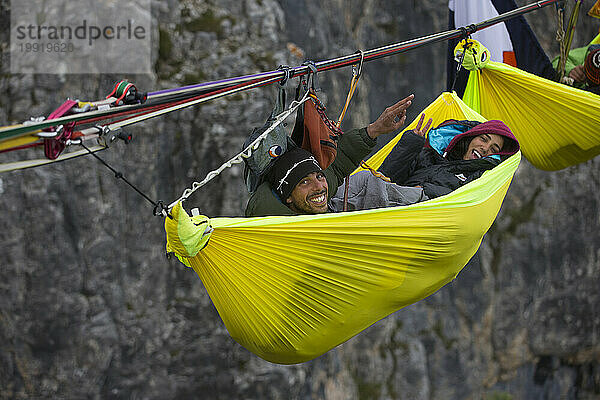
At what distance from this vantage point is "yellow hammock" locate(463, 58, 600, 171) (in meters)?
2.41

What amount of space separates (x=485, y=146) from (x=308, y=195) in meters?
0.74

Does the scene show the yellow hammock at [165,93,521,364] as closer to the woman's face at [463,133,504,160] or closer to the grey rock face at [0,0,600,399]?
the woman's face at [463,133,504,160]

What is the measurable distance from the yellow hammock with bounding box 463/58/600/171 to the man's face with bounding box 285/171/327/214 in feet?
3.99

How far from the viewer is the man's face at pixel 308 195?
5.19ft

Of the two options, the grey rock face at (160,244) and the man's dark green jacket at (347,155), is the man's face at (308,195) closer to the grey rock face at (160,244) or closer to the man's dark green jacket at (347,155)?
the man's dark green jacket at (347,155)

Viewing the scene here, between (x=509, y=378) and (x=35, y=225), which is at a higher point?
(x=35, y=225)

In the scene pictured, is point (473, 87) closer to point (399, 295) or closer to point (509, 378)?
point (399, 295)

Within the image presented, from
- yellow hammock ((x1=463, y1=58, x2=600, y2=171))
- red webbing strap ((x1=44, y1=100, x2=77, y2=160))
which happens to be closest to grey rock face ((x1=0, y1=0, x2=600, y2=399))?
yellow hammock ((x1=463, y1=58, x2=600, y2=171))

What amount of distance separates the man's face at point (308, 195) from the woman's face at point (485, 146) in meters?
0.67

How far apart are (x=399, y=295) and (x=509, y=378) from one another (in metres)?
3.77

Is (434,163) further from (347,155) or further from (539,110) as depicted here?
(539,110)

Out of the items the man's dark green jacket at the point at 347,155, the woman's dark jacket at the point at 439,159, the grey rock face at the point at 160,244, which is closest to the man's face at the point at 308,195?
the man's dark green jacket at the point at 347,155

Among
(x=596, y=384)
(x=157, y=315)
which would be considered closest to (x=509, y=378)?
(x=596, y=384)

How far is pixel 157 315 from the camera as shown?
3645 mm
